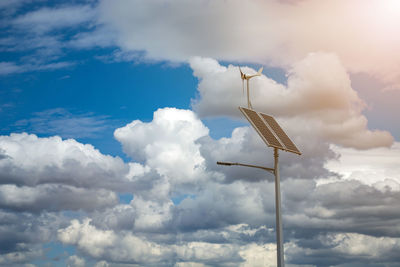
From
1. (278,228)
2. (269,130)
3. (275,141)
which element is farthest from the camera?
(269,130)

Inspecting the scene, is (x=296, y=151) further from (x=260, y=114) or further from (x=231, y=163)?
(x=231, y=163)

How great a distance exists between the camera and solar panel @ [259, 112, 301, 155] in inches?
2011

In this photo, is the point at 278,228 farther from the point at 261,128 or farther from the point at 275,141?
the point at 261,128

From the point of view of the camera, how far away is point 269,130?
165 ft

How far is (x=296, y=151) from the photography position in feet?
169

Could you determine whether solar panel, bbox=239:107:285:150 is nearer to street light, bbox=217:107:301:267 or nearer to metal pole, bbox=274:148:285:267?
street light, bbox=217:107:301:267

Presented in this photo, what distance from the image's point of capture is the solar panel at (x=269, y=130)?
48.1 m

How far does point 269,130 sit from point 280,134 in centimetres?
252

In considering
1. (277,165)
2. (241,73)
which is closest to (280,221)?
(277,165)

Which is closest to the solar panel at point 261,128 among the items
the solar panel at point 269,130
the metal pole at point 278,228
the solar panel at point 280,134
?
the solar panel at point 269,130

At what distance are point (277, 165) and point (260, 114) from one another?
748 centimetres

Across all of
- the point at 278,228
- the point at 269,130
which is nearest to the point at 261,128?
the point at 269,130

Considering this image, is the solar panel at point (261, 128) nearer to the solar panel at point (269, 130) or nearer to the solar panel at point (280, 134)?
the solar panel at point (269, 130)

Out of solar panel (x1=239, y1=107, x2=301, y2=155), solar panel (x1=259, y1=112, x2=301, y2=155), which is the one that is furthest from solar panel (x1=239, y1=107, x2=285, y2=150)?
solar panel (x1=259, y1=112, x2=301, y2=155)
